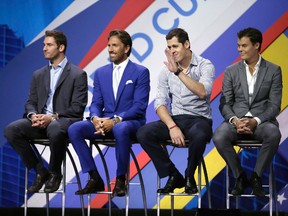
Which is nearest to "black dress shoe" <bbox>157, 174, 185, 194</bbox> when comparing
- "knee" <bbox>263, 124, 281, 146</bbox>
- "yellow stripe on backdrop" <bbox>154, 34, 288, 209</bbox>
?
"knee" <bbox>263, 124, 281, 146</bbox>

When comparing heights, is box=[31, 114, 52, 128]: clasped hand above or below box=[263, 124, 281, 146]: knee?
above

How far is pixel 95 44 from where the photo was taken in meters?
7.67

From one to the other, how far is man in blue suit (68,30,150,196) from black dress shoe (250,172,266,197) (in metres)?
1.05

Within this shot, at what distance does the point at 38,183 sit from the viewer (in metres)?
6.10

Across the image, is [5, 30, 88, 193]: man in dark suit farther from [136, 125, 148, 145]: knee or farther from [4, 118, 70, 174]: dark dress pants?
[136, 125, 148, 145]: knee

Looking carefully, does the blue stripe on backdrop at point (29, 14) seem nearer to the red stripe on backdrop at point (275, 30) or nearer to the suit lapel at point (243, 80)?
the red stripe on backdrop at point (275, 30)

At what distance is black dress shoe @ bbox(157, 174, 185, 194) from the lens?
5.74m

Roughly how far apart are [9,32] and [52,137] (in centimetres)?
219

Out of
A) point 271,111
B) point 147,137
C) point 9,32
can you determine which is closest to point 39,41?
point 9,32

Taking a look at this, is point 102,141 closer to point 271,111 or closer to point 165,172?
point 165,172

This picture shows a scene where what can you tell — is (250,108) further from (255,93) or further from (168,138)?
(168,138)

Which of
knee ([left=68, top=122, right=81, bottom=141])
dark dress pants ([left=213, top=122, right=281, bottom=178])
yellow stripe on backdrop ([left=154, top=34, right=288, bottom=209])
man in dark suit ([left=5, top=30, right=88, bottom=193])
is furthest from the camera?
yellow stripe on backdrop ([left=154, top=34, right=288, bottom=209])

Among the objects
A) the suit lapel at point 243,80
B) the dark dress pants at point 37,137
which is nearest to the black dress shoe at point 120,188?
the dark dress pants at point 37,137

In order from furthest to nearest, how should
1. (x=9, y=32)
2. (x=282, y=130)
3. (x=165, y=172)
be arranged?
1. (x=9, y=32)
2. (x=282, y=130)
3. (x=165, y=172)
